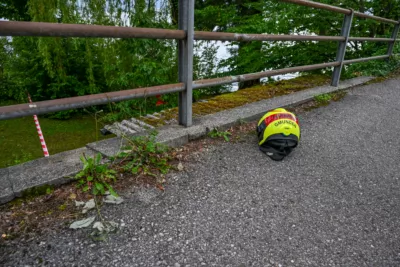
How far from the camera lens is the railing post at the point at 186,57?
235cm

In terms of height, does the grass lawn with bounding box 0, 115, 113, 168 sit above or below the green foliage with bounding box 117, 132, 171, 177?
below

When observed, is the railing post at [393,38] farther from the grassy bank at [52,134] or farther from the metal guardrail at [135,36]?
the metal guardrail at [135,36]

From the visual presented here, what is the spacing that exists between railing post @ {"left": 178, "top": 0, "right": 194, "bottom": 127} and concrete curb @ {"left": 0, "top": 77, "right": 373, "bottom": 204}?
0.18m

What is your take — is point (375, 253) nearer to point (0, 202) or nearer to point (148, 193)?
point (148, 193)

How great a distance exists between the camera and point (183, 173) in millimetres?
2141

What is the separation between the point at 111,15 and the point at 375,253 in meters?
6.69

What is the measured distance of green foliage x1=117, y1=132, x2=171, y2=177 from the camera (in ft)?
6.82

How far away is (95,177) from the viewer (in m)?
1.91

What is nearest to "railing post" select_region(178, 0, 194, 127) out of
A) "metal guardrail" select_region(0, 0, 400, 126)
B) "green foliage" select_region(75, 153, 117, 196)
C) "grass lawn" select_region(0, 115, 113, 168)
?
"metal guardrail" select_region(0, 0, 400, 126)

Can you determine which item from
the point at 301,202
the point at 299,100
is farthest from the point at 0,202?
the point at 299,100

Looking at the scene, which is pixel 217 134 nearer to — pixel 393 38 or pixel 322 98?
pixel 322 98

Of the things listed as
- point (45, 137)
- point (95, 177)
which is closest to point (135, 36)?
point (95, 177)

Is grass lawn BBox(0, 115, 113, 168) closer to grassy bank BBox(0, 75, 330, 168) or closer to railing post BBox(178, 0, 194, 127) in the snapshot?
grassy bank BBox(0, 75, 330, 168)

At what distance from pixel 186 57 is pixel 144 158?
3.16 ft
